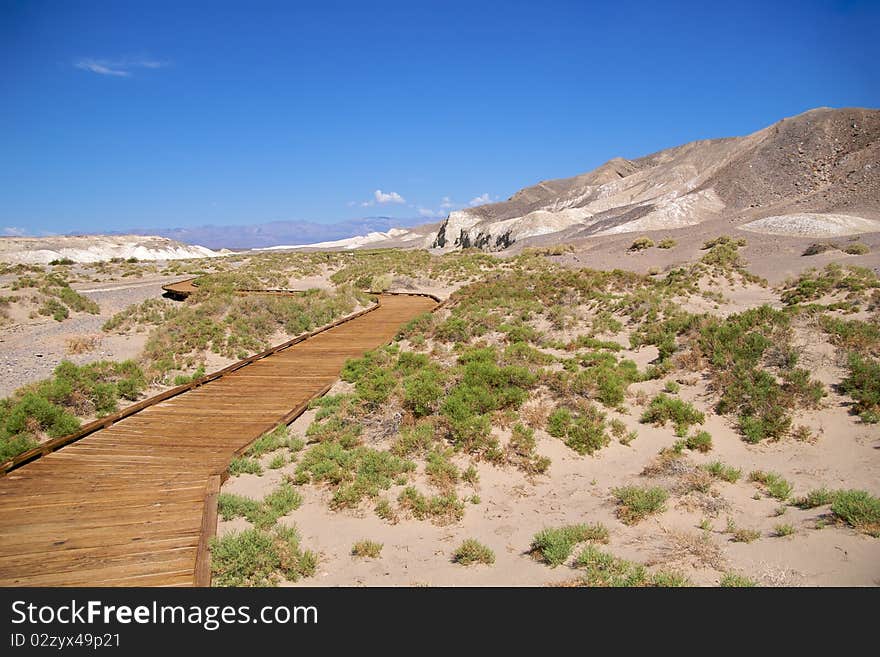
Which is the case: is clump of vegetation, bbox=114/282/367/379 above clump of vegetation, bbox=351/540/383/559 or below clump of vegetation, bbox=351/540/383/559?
above

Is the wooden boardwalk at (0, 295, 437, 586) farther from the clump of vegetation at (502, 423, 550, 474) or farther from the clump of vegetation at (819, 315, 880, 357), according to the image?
the clump of vegetation at (819, 315, 880, 357)

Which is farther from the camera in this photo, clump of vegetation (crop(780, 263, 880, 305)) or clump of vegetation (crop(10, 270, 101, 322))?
clump of vegetation (crop(10, 270, 101, 322))

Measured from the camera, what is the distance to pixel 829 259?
909 inches

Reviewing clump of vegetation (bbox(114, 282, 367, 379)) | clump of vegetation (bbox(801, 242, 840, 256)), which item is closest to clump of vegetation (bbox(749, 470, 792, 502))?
clump of vegetation (bbox(114, 282, 367, 379))

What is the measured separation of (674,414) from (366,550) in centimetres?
549

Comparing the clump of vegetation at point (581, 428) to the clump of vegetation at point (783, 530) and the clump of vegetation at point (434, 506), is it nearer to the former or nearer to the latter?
the clump of vegetation at point (434, 506)

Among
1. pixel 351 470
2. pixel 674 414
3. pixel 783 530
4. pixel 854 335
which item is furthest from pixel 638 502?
pixel 854 335

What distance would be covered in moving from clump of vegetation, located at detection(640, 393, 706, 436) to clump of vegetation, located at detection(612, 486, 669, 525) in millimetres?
2122

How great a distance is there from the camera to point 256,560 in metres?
4.67

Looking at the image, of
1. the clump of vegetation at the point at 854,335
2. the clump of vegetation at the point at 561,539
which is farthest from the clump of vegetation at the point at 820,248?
the clump of vegetation at the point at 561,539

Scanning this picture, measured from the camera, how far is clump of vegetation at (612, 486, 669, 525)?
17.5 ft

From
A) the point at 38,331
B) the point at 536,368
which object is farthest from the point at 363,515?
the point at 38,331
